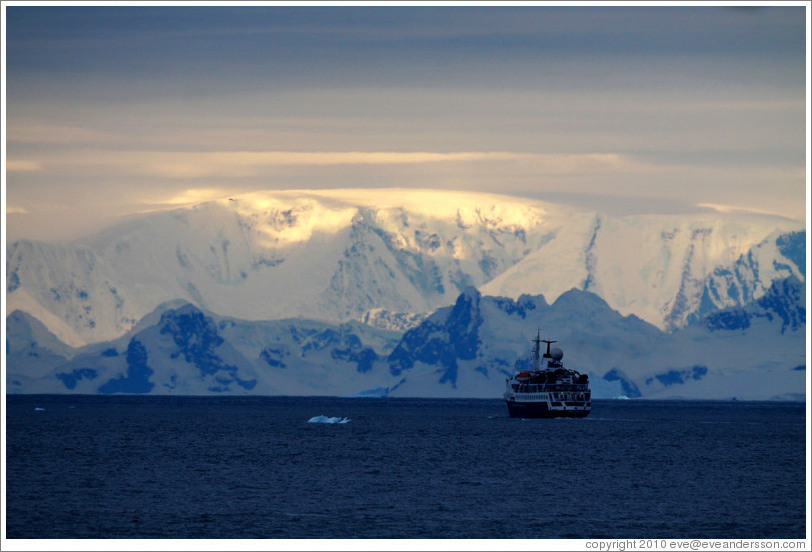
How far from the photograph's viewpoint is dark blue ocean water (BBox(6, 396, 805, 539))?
73.8 m

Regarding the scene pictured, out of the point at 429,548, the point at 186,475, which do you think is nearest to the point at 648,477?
the point at 186,475

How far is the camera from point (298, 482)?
98062mm

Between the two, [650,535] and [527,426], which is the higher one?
[650,535]

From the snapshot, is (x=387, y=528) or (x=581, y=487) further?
(x=581, y=487)

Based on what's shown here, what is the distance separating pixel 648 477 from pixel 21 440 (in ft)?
250

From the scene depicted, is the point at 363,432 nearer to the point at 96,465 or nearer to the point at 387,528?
the point at 96,465

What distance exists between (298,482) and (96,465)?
22.2 meters

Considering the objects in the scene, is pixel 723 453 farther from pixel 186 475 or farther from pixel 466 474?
pixel 186 475

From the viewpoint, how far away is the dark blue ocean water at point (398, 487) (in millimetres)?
73812

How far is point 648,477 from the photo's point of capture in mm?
105625

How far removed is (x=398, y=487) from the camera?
95375mm

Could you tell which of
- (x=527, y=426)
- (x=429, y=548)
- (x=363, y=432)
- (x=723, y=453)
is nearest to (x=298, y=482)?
(x=429, y=548)

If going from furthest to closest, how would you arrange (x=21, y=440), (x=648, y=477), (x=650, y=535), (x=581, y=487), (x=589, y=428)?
(x=589, y=428) → (x=21, y=440) → (x=648, y=477) → (x=581, y=487) → (x=650, y=535)

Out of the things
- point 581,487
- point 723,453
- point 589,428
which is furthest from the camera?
point 589,428
